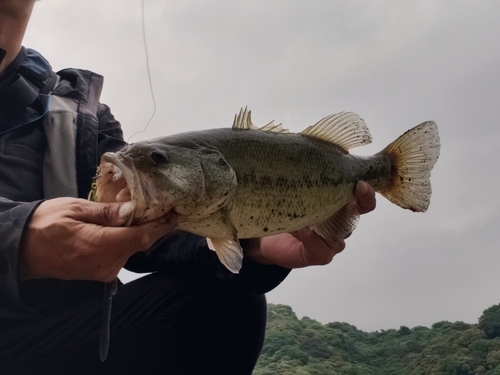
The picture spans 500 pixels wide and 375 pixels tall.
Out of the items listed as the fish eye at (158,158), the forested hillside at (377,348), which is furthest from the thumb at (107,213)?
the forested hillside at (377,348)

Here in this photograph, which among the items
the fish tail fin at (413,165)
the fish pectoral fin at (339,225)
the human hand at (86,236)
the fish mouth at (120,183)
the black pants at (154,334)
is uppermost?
the fish tail fin at (413,165)

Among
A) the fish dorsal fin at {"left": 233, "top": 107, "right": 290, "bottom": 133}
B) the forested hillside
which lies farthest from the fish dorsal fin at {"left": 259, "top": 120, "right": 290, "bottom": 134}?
the forested hillside

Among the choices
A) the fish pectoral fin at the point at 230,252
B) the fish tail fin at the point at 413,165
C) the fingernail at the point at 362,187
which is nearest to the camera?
the fish pectoral fin at the point at 230,252

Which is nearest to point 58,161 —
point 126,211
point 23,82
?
point 23,82

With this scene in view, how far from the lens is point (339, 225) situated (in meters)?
A: 1.88

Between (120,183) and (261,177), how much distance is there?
0.44 metres

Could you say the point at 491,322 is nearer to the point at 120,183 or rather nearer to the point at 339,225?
the point at 339,225

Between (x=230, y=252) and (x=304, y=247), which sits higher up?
(x=304, y=247)

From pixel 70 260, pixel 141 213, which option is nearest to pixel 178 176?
pixel 141 213

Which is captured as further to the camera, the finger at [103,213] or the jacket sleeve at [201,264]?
the jacket sleeve at [201,264]

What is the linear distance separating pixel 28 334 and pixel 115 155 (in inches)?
40.9

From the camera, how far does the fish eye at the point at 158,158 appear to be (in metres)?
1.31

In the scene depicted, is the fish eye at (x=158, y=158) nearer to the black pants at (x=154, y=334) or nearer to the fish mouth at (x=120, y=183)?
the fish mouth at (x=120, y=183)

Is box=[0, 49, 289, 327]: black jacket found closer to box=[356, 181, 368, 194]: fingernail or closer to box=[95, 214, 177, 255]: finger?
box=[356, 181, 368, 194]: fingernail
